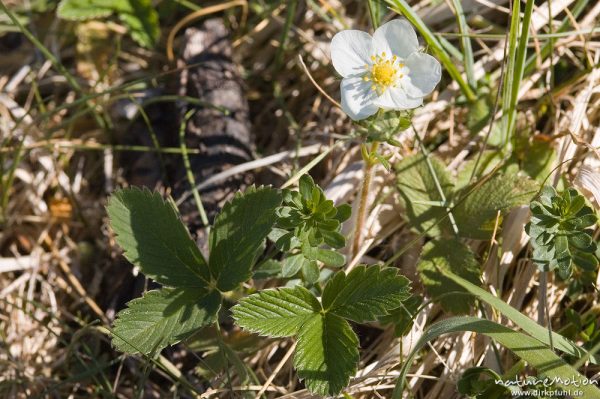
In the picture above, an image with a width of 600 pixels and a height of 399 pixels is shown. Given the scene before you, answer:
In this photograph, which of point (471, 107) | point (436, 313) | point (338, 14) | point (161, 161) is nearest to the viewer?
point (436, 313)

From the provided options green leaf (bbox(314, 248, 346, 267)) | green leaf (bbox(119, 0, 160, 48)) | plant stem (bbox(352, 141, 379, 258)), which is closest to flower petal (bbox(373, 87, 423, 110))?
plant stem (bbox(352, 141, 379, 258))

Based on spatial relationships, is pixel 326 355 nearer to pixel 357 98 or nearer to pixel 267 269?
pixel 267 269

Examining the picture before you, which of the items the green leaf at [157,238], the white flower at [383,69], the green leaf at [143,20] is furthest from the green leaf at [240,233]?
the green leaf at [143,20]

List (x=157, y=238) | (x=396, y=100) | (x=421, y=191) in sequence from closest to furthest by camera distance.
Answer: (x=396, y=100)
(x=157, y=238)
(x=421, y=191)

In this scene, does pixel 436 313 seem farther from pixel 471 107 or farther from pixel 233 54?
pixel 233 54

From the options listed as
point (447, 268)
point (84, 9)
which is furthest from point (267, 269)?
point (84, 9)

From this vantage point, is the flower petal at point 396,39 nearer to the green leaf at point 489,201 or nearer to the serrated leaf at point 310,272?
the green leaf at point 489,201

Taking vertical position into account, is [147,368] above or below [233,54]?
below

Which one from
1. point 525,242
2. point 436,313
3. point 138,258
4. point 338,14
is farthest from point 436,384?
point 338,14
